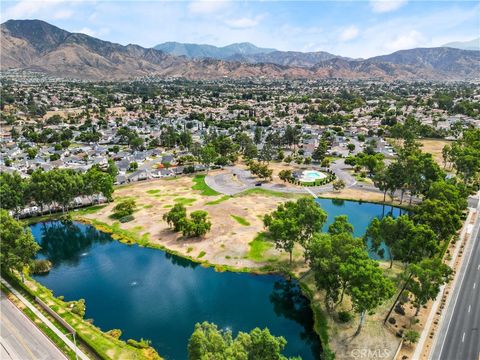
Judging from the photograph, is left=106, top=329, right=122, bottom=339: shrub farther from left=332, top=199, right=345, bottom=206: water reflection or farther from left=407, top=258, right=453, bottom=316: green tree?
left=332, top=199, right=345, bottom=206: water reflection

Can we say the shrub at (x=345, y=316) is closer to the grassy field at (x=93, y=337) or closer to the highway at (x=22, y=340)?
the grassy field at (x=93, y=337)

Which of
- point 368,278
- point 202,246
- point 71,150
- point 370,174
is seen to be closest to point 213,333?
point 368,278

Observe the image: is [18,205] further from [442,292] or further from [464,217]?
[464,217]

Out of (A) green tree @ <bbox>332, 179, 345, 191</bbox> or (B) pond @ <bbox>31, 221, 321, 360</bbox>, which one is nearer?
(B) pond @ <bbox>31, 221, 321, 360</bbox>

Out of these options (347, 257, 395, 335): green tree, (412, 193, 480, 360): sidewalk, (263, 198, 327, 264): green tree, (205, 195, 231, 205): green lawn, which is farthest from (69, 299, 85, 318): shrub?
(412, 193, 480, 360): sidewalk

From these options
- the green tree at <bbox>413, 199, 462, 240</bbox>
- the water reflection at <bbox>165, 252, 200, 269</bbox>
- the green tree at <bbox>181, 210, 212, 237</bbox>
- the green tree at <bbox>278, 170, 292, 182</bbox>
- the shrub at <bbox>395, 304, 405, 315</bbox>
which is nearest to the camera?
the shrub at <bbox>395, 304, 405, 315</bbox>

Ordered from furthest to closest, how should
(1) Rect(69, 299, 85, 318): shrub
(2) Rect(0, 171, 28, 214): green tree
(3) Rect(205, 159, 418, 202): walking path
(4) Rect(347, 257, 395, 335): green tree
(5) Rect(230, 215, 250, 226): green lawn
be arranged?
(3) Rect(205, 159, 418, 202): walking path
(5) Rect(230, 215, 250, 226): green lawn
(2) Rect(0, 171, 28, 214): green tree
(1) Rect(69, 299, 85, 318): shrub
(4) Rect(347, 257, 395, 335): green tree

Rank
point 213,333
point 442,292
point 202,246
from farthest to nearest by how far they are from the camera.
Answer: point 202,246, point 442,292, point 213,333
